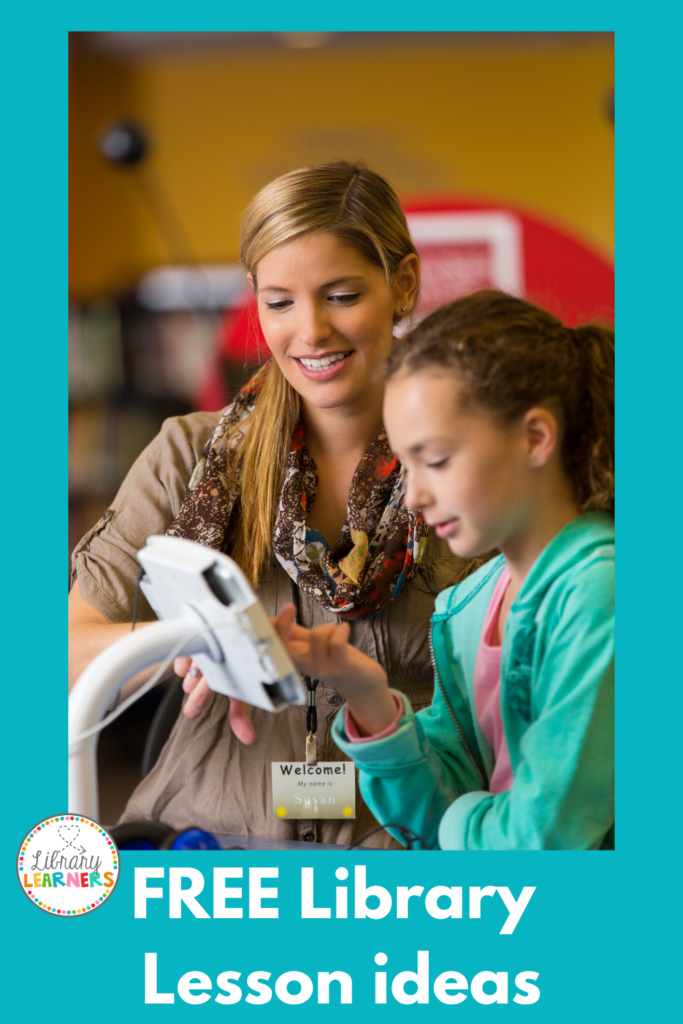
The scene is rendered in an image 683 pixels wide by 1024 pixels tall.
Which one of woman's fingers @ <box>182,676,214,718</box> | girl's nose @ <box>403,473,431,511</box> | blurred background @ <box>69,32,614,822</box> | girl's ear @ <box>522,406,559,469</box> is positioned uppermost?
blurred background @ <box>69,32,614,822</box>

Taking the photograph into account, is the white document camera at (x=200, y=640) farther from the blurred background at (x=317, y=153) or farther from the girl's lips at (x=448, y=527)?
the blurred background at (x=317, y=153)

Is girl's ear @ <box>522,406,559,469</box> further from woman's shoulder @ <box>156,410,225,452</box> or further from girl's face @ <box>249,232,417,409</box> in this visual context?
woman's shoulder @ <box>156,410,225,452</box>

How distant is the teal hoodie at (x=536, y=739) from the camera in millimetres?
994

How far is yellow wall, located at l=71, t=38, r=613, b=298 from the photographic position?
53.8 inches

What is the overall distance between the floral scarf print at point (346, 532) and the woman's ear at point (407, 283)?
0.17 meters

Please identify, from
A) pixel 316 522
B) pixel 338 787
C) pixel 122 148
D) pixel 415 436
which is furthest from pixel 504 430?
pixel 122 148

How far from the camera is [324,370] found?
4.05ft

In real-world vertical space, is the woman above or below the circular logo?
above

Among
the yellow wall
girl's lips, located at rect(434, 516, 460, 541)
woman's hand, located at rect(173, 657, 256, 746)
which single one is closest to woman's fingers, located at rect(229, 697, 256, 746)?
woman's hand, located at rect(173, 657, 256, 746)

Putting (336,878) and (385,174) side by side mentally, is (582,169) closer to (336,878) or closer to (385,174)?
(385,174)

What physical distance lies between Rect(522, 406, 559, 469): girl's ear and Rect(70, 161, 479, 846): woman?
0.91 ft

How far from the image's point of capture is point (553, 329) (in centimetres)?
101
